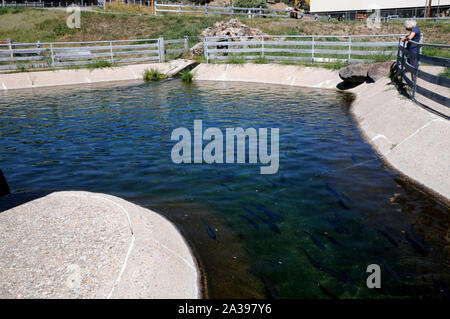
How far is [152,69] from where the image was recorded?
23.1 m

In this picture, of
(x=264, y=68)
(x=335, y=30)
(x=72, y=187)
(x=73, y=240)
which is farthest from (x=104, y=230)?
(x=335, y=30)

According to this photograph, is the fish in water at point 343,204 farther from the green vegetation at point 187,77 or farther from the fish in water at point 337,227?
the green vegetation at point 187,77

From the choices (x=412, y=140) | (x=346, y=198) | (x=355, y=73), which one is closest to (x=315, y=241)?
(x=346, y=198)

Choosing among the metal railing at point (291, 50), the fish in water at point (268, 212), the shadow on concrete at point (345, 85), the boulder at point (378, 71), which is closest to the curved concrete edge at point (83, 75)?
the metal railing at point (291, 50)

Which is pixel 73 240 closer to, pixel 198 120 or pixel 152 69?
pixel 198 120

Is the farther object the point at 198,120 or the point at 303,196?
the point at 198,120

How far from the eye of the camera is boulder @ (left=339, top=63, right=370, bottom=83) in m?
16.5

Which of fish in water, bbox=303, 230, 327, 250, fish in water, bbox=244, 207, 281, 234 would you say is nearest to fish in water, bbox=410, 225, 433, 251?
fish in water, bbox=303, 230, 327, 250

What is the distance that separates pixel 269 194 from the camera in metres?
6.82

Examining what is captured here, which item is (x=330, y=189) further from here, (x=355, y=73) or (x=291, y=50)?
(x=291, y=50)

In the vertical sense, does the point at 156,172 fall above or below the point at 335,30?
below

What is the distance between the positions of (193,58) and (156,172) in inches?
750

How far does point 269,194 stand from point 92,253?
11.2 ft
